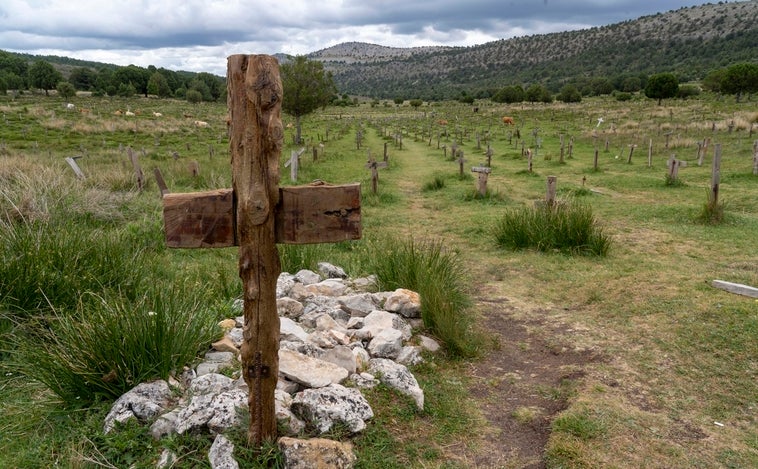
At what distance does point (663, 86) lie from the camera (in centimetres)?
4600

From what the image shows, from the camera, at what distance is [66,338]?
147 inches

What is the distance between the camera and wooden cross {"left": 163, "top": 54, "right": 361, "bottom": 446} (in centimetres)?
262

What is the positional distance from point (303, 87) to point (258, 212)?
29.2 metres

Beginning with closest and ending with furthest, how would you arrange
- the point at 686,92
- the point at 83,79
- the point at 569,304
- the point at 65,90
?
the point at 569,304 < the point at 686,92 < the point at 65,90 < the point at 83,79

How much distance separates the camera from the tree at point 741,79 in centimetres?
4194

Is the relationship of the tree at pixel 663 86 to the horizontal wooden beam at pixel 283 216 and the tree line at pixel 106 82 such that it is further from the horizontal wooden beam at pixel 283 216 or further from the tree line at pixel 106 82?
the tree line at pixel 106 82

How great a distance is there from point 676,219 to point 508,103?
5692cm

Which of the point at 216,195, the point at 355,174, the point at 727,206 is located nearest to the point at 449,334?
the point at 216,195

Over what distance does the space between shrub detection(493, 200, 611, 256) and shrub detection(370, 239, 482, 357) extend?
2311 millimetres

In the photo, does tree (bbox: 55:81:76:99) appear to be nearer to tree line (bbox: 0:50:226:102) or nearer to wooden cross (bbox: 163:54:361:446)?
tree line (bbox: 0:50:226:102)

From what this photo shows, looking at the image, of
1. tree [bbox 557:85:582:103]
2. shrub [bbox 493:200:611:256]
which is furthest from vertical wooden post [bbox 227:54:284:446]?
tree [bbox 557:85:582:103]

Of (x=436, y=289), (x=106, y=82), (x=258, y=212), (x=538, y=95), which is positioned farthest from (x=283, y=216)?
(x=106, y=82)

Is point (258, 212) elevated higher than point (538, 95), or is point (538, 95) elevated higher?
point (538, 95)

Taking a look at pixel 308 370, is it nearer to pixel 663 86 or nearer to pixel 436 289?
pixel 436 289
